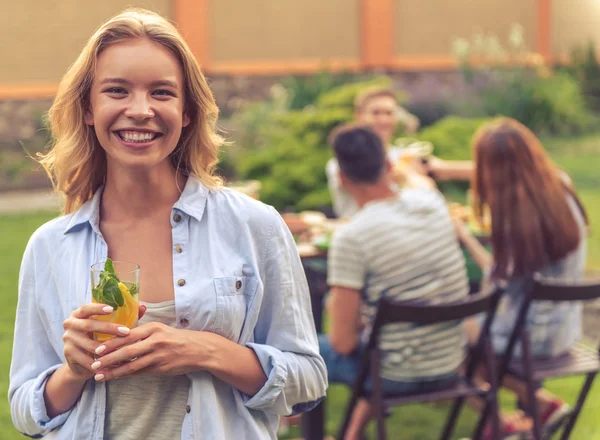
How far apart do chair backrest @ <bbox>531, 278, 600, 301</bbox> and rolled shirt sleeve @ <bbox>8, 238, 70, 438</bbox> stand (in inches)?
90.3

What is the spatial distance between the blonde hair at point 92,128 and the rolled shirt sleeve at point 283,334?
22 cm

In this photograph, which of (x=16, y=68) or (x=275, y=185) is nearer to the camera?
(x=275, y=185)

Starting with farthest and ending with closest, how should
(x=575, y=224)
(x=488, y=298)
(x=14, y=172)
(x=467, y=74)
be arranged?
(x=467, y=74)
(x=14, y=172)
(x=575, y=224)
(x=488, y=298)

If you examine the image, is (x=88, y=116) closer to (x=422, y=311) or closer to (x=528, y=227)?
(x=422, y=311)

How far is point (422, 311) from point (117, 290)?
6.18 feet

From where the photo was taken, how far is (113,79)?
174 centimetres

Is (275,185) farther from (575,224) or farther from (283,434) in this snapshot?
(575,224)

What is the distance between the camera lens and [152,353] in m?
1.63

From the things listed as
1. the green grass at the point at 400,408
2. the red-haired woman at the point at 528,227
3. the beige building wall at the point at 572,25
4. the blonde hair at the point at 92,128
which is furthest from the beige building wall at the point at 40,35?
the blonde hair at the point at 92,128

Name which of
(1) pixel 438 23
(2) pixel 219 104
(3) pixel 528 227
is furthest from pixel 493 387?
(1) pixel 438 23

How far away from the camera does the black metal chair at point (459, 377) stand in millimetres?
3328

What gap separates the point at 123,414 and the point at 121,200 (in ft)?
1.42

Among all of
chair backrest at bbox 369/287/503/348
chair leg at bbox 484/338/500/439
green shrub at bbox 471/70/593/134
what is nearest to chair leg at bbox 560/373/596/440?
chair leg at bbox 484/338/500/439

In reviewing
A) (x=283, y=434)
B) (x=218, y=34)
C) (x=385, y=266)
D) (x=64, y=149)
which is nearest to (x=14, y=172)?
(x=218, y=34)
